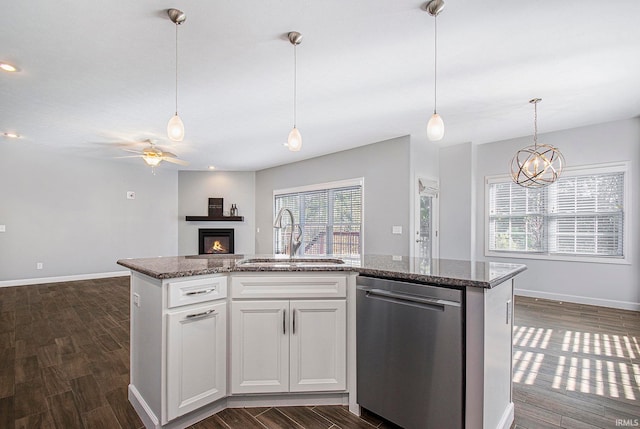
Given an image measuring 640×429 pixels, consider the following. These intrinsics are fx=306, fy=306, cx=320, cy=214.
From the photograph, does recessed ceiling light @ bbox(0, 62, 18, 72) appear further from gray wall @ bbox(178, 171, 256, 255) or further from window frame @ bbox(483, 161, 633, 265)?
window frame @ bbox(483, 161, 633, 265)

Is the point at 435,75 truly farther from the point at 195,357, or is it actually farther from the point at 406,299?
the point at 195,357

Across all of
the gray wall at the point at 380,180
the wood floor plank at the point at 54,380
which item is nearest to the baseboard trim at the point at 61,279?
the wood floor plank at the point at 54,380

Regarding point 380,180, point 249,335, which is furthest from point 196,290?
point 380,180

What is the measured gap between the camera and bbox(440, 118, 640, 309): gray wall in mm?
4176

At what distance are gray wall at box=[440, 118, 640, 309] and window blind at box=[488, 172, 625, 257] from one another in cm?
17

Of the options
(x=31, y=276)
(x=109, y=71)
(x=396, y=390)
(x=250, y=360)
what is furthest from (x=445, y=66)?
(x=31, y=276)

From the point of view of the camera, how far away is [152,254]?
739cm

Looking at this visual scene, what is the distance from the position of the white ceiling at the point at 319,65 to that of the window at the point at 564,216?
0.90 meters

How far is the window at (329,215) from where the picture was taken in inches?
219

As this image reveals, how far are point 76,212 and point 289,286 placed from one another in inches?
255

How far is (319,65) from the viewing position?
265 cm

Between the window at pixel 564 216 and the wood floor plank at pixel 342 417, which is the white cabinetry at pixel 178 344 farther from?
the window at pixel 564 216

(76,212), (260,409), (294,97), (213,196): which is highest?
(294,97)

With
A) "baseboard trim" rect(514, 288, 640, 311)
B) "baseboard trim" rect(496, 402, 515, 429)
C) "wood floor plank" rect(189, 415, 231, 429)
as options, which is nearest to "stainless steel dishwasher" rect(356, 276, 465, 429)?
"baseboard trim" rect(496, 402, 515, 429)
